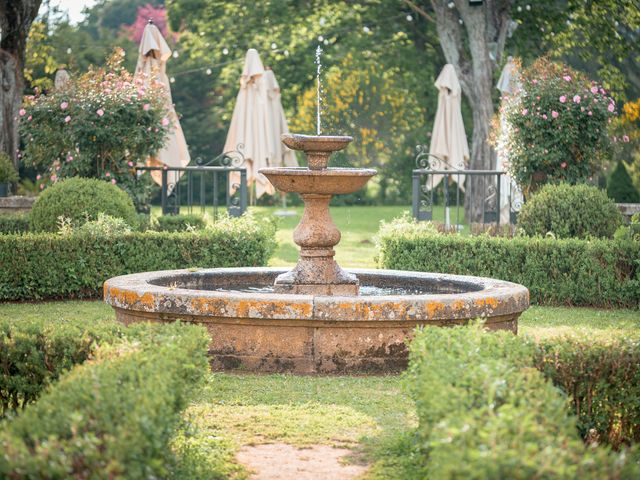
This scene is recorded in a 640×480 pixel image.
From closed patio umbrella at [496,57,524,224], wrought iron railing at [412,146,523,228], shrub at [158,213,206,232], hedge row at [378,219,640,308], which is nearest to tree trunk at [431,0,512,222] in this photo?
wrought iron railing at [412,146,523,228]

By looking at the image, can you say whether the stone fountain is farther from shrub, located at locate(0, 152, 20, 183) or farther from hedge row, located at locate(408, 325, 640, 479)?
shrub, located at locate(0, 152, 20, 183)

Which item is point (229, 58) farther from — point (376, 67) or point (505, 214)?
point (505, 214)

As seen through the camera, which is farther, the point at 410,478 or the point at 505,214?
the point at 505,214

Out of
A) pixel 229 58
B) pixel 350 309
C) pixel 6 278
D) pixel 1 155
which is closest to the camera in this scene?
pixel 350 309

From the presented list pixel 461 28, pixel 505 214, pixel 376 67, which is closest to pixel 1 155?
pixel 505 214

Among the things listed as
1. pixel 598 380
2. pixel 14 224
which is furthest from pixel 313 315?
pixel 14 224

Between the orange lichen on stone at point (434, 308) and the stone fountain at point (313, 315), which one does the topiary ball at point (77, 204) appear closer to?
the stone fountain at point (313, 315)

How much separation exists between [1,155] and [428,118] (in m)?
15.6

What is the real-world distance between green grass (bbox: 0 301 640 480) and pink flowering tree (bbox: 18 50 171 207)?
7.70 meters

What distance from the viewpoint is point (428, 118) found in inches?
1147

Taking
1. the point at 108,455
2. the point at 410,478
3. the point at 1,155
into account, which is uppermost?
the point at 1,155

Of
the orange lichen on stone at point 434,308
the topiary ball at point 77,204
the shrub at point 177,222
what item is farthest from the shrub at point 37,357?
the shrub at point 177,222

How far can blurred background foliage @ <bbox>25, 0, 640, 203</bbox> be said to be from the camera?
78.8 feet

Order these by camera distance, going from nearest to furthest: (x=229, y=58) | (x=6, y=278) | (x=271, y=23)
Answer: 1. (x=6, y=278)
2. (x=271, y=23)
3. (x=229, y=58)
